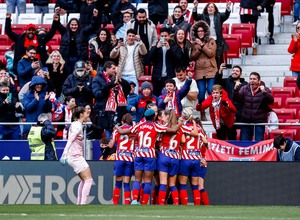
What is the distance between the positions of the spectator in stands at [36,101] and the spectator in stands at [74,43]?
2472 millimetres

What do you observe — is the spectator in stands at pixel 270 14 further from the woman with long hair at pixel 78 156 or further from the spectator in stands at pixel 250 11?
the woman with long hair at pixel 78 156

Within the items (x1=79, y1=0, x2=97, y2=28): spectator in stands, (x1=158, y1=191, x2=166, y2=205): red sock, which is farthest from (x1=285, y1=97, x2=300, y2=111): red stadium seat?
(x1=79, y1=0, x2=97, y2=28): spectator in stands

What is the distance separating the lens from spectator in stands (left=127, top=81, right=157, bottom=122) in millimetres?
22625

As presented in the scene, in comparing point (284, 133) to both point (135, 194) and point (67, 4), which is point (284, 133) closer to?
point (135, 194)

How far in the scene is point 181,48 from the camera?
24.0 meters

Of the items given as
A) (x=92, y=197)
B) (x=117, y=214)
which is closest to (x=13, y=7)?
(x=92, y=197)

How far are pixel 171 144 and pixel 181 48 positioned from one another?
3723 mm

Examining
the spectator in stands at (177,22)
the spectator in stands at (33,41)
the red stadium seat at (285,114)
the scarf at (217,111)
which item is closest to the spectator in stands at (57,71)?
the spectator in stands at (33,41)

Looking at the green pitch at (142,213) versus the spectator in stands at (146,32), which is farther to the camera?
the spectator in stands at (146,32)

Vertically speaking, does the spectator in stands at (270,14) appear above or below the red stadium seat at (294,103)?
above

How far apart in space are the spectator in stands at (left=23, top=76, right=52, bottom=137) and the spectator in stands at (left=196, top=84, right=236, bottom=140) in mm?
3089

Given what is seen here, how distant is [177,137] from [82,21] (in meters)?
7.36

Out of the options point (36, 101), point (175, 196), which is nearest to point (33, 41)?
point (36, 101)

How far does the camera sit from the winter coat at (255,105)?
2239cm
